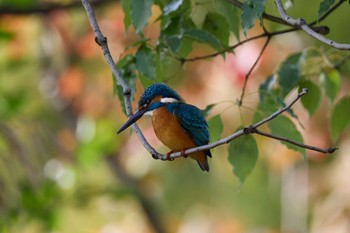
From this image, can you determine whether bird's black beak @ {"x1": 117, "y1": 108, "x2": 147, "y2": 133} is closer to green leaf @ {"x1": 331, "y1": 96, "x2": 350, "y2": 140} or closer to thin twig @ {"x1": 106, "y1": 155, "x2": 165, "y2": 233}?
green leaf @ {"x1": 331, "y1": 96, "x2": 350, "y2": 140}

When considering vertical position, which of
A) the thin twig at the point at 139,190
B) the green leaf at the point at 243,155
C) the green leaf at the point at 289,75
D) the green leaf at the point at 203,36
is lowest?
the green leaf at the point at 243,155

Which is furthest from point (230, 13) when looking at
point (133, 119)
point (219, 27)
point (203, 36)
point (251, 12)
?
point (133, 119)

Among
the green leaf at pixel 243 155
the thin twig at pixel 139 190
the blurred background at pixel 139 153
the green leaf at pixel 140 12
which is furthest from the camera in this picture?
the thin twig at pixel 139 190

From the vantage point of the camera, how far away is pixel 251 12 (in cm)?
216

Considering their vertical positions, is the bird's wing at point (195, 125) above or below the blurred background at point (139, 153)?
below

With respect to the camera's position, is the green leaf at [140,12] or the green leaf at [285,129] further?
the green leaf at [285,129]

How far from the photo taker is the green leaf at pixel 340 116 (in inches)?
105

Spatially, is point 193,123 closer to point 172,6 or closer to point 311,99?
point 172,6

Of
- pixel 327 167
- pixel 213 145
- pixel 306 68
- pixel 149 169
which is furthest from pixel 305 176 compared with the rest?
pixel 213 145

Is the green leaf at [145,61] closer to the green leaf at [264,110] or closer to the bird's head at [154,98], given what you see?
the bird's head at [154,98]

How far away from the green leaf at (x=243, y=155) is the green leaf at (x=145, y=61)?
0.31 m

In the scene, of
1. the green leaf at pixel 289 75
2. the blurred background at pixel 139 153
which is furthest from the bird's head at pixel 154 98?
the blurred background at pixel 139 153

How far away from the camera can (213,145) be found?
1847 mm

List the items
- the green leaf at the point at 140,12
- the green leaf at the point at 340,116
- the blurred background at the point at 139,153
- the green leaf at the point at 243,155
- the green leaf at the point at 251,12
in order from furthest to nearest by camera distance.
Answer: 1. the blurred background at the point at 139,153
2. the green leaf at the point at 340,116
3. the green leaf at the point at 243,155
4. the green leaf at the point at 140,12
5. the green leaf at the point at 251,12
